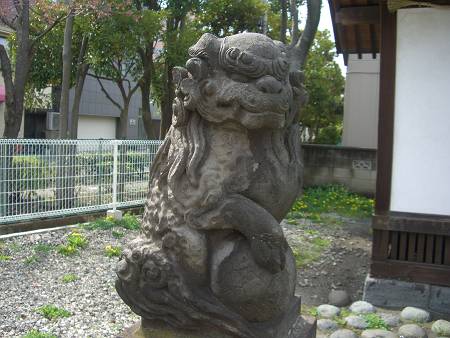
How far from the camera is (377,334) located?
14.9ft

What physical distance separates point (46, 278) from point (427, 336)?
4001 mm

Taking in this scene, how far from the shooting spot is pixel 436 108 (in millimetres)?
5344

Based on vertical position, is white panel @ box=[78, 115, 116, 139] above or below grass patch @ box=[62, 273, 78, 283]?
above

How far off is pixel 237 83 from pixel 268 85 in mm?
155

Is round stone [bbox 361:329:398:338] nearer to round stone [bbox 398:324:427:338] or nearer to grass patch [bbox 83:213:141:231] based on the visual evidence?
round stone [bbox 398:324:427:338]

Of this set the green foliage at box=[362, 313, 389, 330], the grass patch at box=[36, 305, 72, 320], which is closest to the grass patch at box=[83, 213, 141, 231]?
the grass patch at box=[36, 305, 72, 320]

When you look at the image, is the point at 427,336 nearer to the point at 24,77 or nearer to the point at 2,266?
the point at 2,266

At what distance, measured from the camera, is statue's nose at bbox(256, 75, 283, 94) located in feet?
8.34

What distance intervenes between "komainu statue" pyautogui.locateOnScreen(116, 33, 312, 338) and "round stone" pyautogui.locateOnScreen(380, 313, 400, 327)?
262cm

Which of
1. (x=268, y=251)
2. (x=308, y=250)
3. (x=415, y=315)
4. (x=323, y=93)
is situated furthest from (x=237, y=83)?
(x=323, y=93)

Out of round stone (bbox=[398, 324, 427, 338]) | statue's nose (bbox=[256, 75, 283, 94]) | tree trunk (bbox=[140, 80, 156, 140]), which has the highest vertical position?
tree trunk (bbox=[140, 80, 156, 140])

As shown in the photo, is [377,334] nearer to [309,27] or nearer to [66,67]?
[309,27]

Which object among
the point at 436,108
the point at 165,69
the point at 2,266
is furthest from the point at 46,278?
the point at 165,69

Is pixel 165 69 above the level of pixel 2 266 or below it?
above
